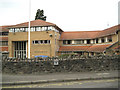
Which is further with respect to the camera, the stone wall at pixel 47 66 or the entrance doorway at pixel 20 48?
the entrance doorway at pixel 20 48

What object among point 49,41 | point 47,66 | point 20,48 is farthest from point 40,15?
point 47,66

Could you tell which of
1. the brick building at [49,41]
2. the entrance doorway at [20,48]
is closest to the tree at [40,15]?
the brick building at [49,41]

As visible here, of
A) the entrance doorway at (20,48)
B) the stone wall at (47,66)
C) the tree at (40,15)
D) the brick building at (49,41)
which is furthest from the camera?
the tree at (40,15)

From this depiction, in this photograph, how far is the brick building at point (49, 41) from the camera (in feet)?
90.6

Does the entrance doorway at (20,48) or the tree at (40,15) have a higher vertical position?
the tree at (40,15)

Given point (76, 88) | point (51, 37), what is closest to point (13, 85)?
Result: point (76, 88)

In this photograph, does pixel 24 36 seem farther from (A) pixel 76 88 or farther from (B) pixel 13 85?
(A) pixel 76 88

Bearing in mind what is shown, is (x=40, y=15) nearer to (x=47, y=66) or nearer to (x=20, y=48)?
(x=20, y=48)

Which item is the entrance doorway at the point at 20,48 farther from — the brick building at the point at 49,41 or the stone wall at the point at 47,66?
the stone wall at the point at 47,66

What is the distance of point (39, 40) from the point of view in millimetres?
28688

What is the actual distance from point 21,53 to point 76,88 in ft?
91.7

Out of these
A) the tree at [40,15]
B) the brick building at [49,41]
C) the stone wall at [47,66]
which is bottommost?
the stone wall at [47,66]

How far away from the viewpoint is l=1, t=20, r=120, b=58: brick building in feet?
90.6

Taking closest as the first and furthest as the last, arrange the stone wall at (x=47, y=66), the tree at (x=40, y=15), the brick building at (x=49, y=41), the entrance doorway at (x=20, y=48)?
the stone wall at (x=47, y=66) < the brick building at (x=49, y=41) < the entrance doorway at (x=20, y=48) < the tree at (x=40, y=15)
